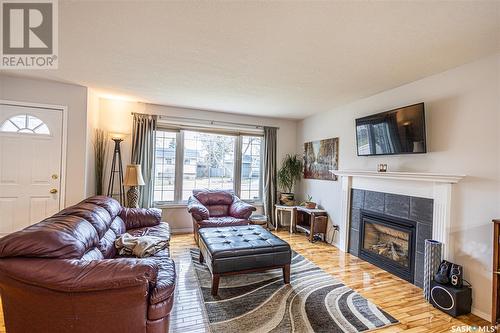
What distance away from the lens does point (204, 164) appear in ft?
16.7

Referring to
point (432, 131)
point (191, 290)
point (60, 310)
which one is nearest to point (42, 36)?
point (60, 310)

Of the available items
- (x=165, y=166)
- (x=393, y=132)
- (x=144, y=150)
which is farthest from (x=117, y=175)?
(x=393, y=132)

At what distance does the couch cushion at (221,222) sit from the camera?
148 inches

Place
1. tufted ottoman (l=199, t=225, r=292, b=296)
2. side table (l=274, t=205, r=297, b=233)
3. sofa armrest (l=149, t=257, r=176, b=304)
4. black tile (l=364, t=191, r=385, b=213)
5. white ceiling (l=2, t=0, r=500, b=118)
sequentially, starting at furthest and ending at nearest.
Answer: side table (l=274, t=205, r=297, b=233)
black tile (l=364, t=191, r=385, b=213)
tufted ottoman (l=199, t=225, r=292, b=296)
white ceiling (l=2, t=0, r=500, b=118)
sofa armrest (l=149, t=257, r=176, b=304)

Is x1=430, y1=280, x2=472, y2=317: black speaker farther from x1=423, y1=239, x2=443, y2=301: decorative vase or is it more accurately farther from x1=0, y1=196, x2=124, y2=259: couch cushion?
x1=0, y1=196, x2=124, y2=259: couch cushion

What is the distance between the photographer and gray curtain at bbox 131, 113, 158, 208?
436 centimetres

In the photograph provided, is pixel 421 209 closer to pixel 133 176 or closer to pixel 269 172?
pixel 269 172

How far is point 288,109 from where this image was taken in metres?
4.64

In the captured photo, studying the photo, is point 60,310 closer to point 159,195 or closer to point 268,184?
point 159,195

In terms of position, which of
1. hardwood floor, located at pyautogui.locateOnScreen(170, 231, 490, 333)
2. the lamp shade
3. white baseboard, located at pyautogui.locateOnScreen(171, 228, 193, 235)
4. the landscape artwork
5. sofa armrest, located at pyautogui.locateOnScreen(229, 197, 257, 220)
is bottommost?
hardwood floor, located at pyautogui.locateOnScreen(170, 231, 490, 333)

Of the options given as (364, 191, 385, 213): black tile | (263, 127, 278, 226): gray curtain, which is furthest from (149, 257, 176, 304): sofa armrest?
(263, 127, 278, 226): gray curtain

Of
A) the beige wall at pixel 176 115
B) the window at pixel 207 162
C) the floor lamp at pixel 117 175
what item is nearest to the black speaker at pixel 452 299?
the beige wall at pixel 176 115

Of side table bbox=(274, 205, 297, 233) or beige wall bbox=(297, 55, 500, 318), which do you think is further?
side table bbox=(274, 205, 297, 233)

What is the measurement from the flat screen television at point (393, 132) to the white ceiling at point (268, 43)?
0.42 m
